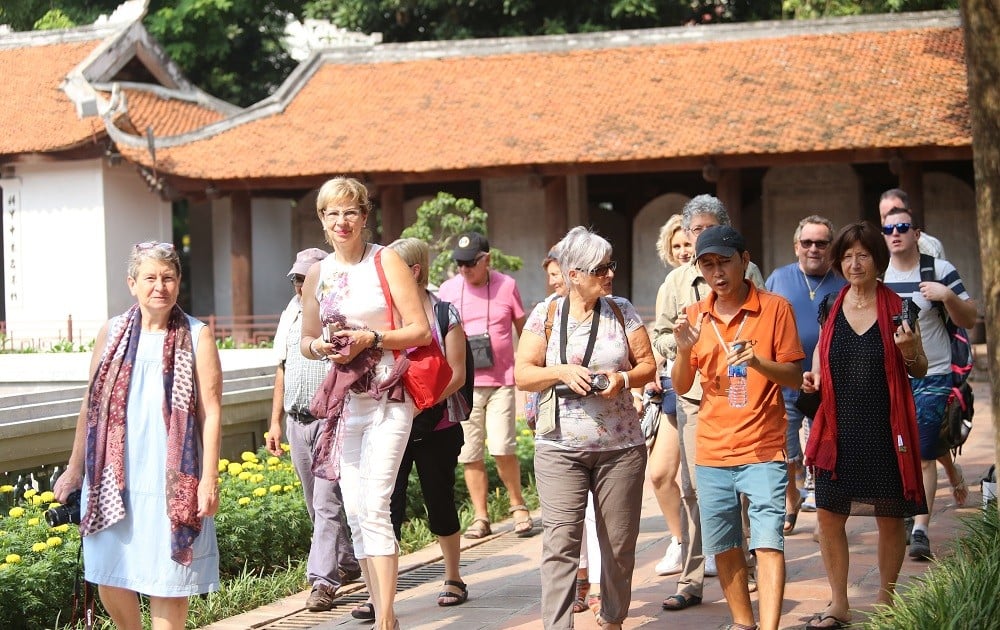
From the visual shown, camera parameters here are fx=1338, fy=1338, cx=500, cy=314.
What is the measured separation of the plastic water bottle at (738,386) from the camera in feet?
16.6

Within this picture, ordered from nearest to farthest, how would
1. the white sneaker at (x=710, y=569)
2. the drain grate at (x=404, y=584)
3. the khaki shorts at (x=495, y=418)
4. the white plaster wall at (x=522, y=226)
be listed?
the drain grate at (x=404, y=584) → the white sneaker at (x=710, y=569) → the khaki shorts at (x=495, y=418) → the white plaster wall at (x=522, y=226)

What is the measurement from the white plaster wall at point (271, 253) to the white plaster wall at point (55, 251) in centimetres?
319

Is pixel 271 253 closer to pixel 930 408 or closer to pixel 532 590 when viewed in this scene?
pixel 532 590

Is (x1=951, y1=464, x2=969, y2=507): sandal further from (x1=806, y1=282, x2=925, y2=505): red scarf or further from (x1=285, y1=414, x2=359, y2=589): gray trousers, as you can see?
(x1=285, y1=414, x2=359, y2=589): gray trousers

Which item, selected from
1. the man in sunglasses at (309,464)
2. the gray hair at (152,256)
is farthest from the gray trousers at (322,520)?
the gray hair at (152,256)

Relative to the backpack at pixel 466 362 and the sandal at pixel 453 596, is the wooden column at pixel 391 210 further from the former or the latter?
the sandal at pixel 453 596

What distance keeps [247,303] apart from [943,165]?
12.2 meters

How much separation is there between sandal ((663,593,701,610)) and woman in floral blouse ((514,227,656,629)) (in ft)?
2.50

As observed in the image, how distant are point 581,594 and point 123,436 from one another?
2.33 m

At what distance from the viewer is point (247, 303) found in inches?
919

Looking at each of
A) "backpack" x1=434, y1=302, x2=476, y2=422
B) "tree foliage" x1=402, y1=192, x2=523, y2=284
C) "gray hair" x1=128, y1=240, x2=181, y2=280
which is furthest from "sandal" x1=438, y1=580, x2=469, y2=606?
"tree foliage" x1=402, y1=192, x2=523, y2=284

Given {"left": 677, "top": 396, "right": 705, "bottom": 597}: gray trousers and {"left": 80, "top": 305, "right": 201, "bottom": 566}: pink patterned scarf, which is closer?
{"left": 80, "top": 305, "right": 201, "bottom": 566}: pink patterned scarf

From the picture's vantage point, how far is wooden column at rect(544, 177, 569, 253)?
22.0m

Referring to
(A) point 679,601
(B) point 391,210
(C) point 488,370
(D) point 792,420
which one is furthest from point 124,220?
(A) point 679,601
